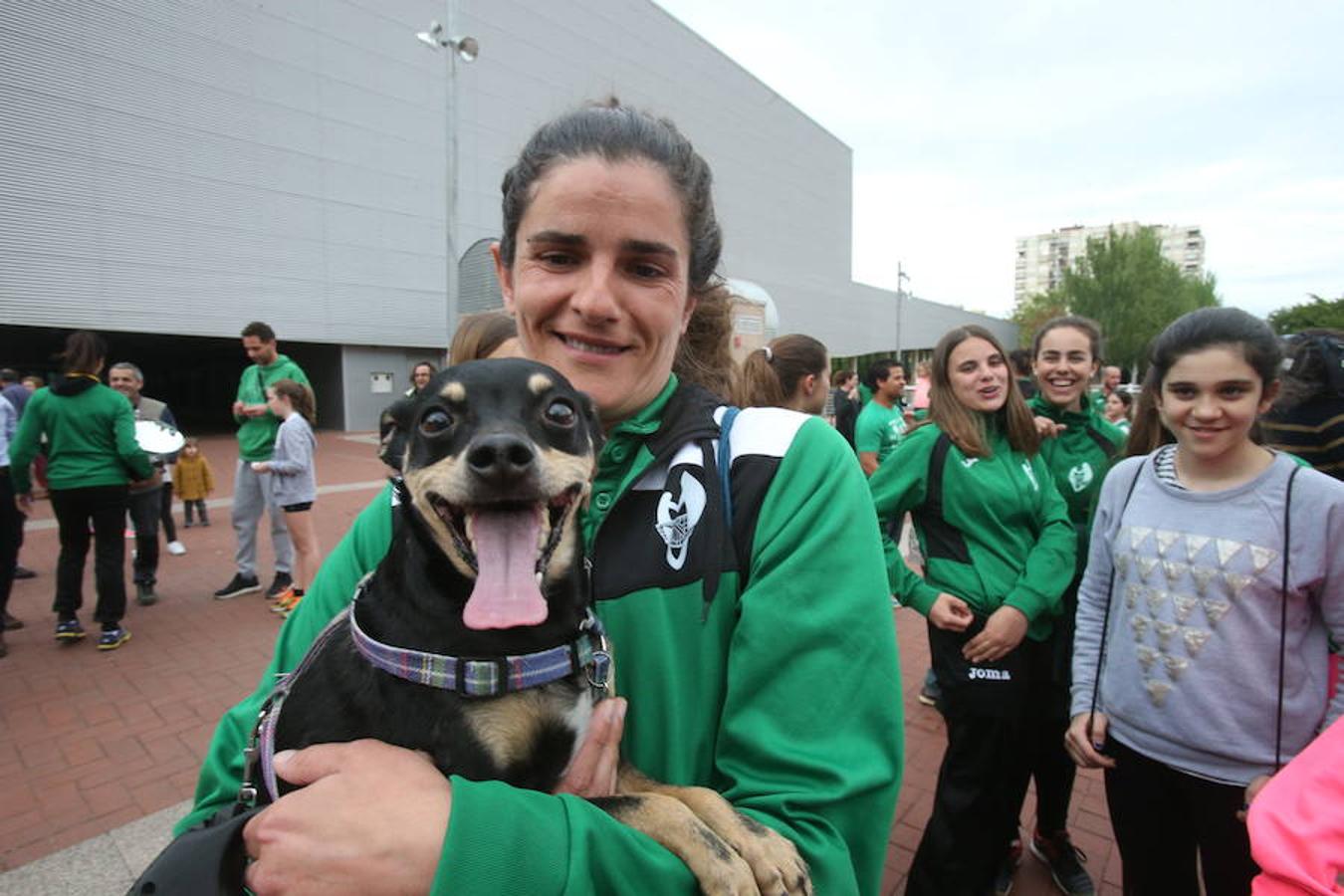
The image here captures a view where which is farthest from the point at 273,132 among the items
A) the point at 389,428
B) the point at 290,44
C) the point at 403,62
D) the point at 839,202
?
the point at 839,202

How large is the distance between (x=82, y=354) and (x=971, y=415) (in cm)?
693

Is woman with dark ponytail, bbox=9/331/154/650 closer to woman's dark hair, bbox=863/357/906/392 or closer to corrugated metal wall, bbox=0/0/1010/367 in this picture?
woman's dark hair, bbox=863/357/906/392

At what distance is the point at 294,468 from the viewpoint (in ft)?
21.5

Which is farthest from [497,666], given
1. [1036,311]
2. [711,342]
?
[1036,311]

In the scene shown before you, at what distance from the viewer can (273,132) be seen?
23.0 meters

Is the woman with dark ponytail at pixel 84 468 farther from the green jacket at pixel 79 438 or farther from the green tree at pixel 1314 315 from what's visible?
the green tree at pixel 1314 315

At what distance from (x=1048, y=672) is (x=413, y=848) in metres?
3.18

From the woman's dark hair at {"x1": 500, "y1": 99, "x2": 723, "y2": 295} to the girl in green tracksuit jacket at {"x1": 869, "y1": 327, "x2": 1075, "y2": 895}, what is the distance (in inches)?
78.2

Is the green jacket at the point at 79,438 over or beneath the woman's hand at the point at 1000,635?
over

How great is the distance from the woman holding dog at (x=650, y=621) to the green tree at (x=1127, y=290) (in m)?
57.0

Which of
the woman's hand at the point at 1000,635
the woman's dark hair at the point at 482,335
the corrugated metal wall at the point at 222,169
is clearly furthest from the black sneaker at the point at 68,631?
the corrugated metal wall at the point at 222,169

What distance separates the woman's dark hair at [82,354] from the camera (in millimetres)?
5773

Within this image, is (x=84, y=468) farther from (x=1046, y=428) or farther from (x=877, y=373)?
(x=877, y=373)

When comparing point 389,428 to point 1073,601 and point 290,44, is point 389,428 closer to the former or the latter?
point 1073,601
